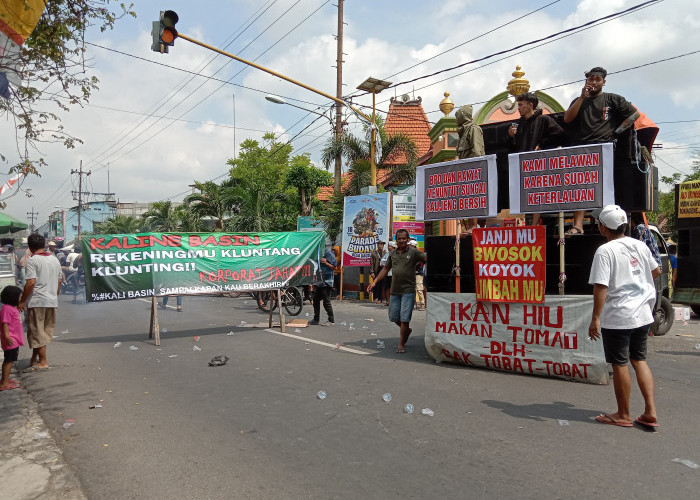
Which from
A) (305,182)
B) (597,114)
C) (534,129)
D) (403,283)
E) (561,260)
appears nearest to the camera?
(561,260)

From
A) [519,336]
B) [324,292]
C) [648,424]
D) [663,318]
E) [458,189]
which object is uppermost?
[458,189]

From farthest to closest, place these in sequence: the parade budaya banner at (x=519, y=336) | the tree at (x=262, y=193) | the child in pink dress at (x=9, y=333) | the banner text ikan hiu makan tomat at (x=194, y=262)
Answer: the tree at (x=262, y=193) < the banner text ikan hiu makan tomat at (x=194, y=262) < the child in pink dress at (x=9, y=333) < the parade budaya banner at (x=519, y=336)

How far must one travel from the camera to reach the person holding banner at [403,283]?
8.30 metres

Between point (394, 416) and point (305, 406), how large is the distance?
953 millimetres

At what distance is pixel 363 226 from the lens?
63.6ft

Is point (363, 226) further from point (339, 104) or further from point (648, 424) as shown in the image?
point (648, 424)

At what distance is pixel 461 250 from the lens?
801 cm

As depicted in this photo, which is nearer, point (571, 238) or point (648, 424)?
point (648, 424)

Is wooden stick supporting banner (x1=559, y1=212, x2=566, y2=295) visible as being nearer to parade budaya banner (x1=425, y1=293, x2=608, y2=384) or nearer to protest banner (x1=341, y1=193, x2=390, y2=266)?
parade budaya banner (x1=425, y1=293, x2=608, y2=384)

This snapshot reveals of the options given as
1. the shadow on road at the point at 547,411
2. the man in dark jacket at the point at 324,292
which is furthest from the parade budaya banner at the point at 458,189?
the man in dark jacket at the point at 324,292

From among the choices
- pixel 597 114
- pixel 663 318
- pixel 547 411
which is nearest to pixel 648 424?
pixel 547 411

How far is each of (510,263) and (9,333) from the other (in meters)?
6.12

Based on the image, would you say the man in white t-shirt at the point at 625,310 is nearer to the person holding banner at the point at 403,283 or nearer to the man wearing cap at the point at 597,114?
the man wearing cap at the point at 597,114

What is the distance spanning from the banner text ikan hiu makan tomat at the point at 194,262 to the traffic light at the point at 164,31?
4.86 m
